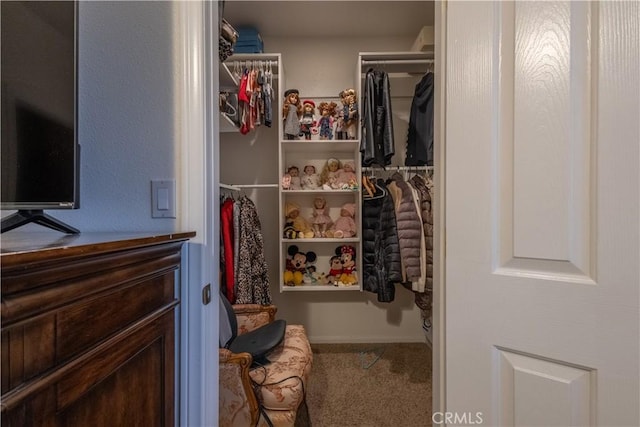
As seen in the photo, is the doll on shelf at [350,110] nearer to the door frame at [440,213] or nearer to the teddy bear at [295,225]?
the teddy bear at [295,225]

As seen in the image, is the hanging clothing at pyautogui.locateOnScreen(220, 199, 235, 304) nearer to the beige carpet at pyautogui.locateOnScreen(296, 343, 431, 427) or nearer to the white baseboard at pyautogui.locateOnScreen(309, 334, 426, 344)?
the beige carpet at pyautogui.locateOnScreen(296, 343, 431, 427)

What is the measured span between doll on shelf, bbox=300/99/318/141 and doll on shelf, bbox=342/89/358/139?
0.25m

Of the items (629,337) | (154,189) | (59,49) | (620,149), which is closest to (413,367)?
(629,337)

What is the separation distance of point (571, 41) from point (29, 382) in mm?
1160

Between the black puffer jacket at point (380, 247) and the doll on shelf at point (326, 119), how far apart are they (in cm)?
55

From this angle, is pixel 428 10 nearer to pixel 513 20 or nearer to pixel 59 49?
pixel 513 20

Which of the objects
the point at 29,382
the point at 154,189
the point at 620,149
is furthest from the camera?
the point at 154,189

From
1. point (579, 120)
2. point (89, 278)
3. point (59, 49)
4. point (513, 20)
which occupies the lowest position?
point (89, 278)

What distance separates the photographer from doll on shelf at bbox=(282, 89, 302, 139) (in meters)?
2.14

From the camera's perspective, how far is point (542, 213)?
676 millimetres

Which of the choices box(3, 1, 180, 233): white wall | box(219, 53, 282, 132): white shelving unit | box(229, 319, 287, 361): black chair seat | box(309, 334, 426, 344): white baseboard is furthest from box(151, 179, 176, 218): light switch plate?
box(309, 334, 426, 344): white baseboard

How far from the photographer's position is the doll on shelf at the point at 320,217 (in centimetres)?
231

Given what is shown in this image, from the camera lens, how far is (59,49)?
649 mm

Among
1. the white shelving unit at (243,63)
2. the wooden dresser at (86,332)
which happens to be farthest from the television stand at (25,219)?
the white shelving unit at (243,63)
